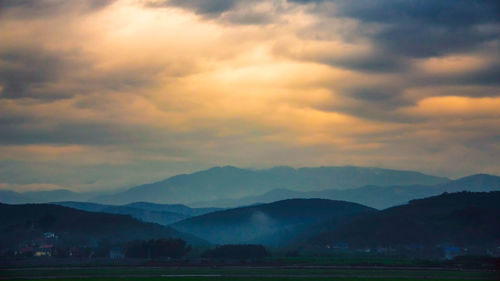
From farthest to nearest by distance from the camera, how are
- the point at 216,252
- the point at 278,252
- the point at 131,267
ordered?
the point at 278,252, the point at 216,252, the point at 131,267

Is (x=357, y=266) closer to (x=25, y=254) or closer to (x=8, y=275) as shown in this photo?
(x=8, y=275)

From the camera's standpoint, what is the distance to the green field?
107m

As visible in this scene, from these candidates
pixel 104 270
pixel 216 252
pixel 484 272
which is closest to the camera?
pixel 484 272

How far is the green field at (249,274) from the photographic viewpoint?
107 meters

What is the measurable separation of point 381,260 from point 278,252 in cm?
4673

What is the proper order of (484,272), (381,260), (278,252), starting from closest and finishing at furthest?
(484,272) → (381,260) → (278,252)

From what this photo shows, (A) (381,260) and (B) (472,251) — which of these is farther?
(B) (472,251)

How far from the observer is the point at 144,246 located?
186m

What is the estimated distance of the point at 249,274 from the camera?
115m

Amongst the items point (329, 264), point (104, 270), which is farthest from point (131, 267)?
point (329, 264)

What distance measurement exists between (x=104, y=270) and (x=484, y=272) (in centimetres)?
7048

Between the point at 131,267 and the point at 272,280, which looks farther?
the point at 131,267

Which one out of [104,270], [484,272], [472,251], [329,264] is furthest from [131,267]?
[472,251]

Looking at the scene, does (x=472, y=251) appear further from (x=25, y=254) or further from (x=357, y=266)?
(x=25, y=254)
